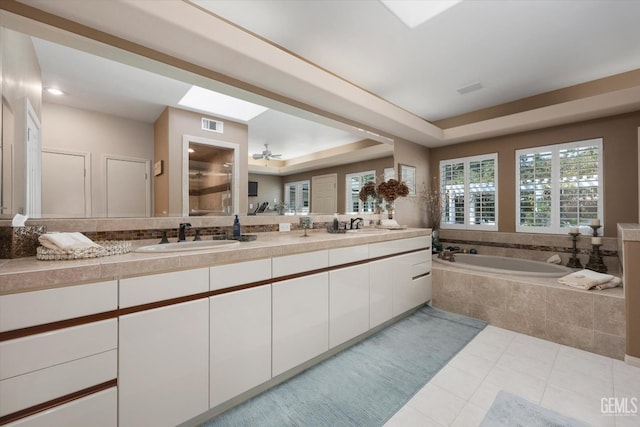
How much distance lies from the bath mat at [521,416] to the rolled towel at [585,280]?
4.45 ft

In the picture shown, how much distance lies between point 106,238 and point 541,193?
470 cm

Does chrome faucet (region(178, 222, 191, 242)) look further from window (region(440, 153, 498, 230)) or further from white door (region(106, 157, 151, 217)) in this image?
window (region(440, 153, 498, 230))

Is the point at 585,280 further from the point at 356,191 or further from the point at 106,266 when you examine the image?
the point at 106,266

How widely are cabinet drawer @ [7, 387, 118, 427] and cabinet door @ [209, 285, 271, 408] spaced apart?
1.42 feet

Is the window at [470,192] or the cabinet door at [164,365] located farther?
the window at [470,192]

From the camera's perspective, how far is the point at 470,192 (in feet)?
13.7

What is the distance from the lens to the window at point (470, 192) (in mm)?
3951

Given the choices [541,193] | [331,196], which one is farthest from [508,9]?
[541,193]

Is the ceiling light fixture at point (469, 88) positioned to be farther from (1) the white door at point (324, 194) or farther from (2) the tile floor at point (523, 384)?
(2) the tile floor at point (523, 384)

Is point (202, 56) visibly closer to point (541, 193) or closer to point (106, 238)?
point (106, 238)

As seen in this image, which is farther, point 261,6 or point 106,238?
point 261,6

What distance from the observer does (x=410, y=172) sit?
4.05 metres

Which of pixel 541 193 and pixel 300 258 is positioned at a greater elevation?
pixel 541 193

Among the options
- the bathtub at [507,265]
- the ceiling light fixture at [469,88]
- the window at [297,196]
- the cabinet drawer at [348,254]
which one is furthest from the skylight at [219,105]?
the bathtub at [507,265]
